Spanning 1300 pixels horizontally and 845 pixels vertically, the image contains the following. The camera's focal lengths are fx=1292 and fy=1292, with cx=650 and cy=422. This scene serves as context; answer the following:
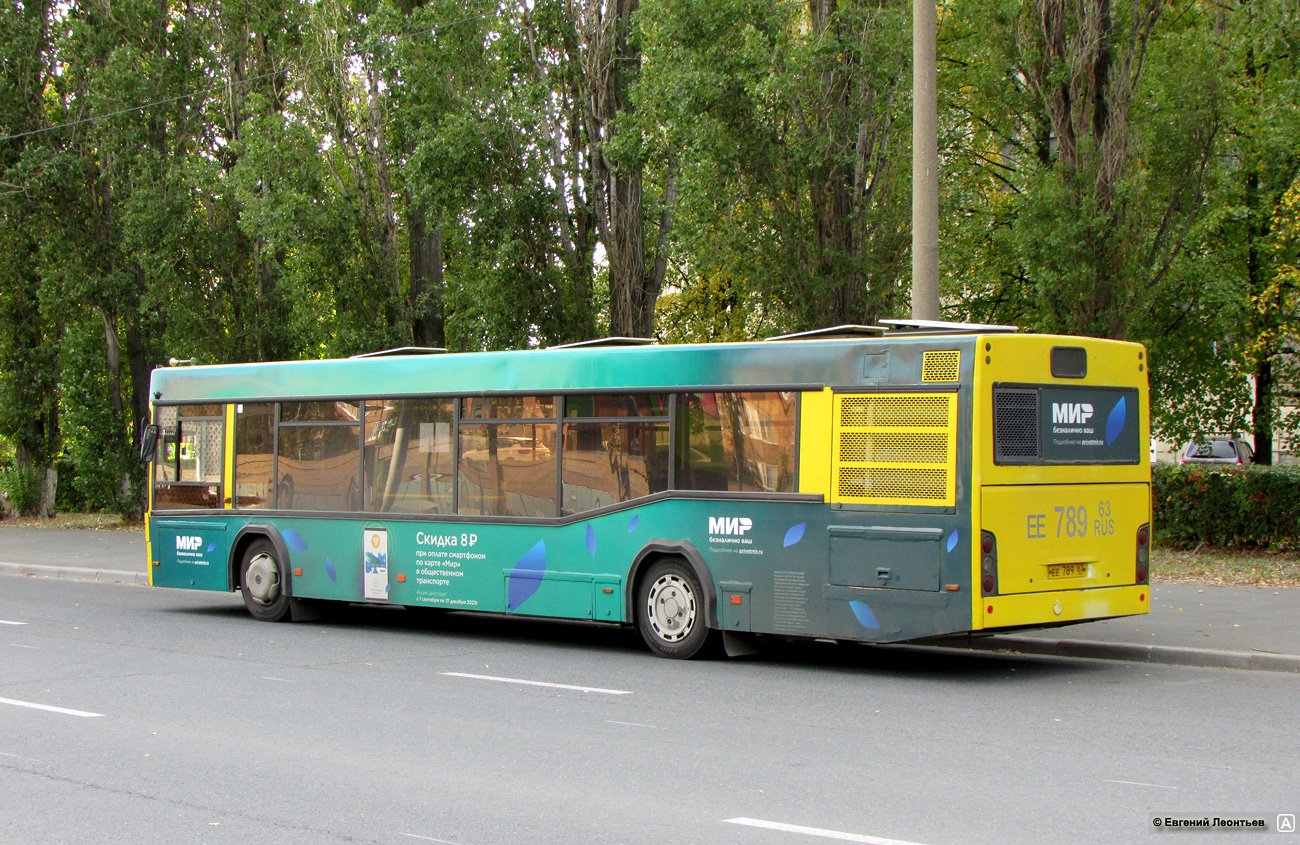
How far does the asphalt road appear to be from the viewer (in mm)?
5988

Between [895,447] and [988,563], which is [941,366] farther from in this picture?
[988,563]

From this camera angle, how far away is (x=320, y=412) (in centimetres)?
1411

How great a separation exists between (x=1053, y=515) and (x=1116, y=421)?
119 centimetres

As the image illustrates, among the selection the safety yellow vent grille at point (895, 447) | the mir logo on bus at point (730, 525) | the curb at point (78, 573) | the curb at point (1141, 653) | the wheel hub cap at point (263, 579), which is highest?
the safety yellow vent grille at point (895, 447)

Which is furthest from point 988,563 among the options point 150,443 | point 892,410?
point 150,443

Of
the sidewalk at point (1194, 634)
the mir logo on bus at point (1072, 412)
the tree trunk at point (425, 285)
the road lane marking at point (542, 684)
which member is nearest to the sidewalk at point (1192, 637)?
the sidewalk at point (1194, 634)

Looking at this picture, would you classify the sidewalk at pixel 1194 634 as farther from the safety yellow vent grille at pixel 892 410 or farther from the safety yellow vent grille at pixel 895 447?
the safety yellow vent grille at pixel 892 410

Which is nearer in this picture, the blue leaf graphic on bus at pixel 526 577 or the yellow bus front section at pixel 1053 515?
the yellow bus front section at pixel 1053 515

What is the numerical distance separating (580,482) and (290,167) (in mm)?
13246

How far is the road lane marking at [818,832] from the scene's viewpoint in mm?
5539

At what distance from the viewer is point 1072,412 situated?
1036cm

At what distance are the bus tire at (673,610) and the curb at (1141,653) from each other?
2674mm

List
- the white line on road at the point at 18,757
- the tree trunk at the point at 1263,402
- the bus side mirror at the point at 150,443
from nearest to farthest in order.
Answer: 1. the white line on road at the point at 18,757
2. the bus side mirror at the point at 150,443
3. the tree trunk at the point at 1263,402

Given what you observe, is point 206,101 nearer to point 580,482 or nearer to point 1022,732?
point 580,482
